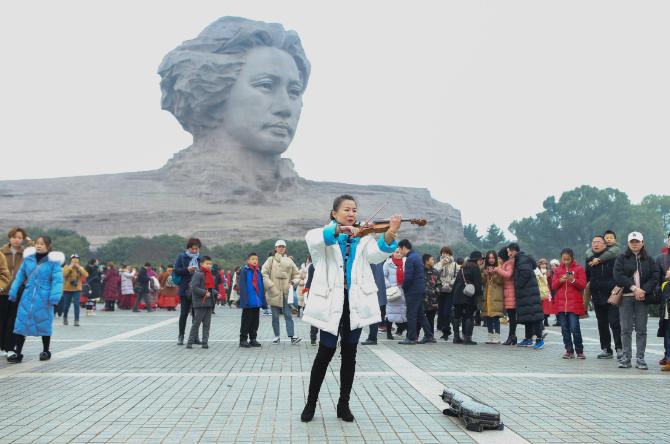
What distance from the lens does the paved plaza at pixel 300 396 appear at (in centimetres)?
458

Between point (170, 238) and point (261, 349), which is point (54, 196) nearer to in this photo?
point (170, 238)

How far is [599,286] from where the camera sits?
9.38 m

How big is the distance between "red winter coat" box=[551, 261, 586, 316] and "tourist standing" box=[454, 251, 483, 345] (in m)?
1.80

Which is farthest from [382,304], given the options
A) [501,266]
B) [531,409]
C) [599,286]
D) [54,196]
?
[54,196]

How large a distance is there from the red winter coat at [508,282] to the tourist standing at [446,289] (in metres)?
0.93

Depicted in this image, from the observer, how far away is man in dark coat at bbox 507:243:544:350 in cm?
1075

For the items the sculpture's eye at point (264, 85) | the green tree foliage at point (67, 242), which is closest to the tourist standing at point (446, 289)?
the green tree foliage at point (67, 242)

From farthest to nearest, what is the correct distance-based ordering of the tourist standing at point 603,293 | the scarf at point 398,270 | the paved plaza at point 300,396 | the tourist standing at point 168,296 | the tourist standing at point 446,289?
1. the tourist standing at point 168,296
2. the scarf at point 398,270
3. the tourist standing at point 446,289
4. the tourist standing at point 603,293
5. the paved plaza at point 300,396

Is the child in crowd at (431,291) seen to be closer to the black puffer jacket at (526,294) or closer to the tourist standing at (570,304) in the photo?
the black puffer jacket at (526,294)

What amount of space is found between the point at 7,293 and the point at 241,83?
6529 cm

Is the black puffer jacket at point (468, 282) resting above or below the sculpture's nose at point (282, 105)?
below

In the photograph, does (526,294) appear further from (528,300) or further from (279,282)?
(279,282)

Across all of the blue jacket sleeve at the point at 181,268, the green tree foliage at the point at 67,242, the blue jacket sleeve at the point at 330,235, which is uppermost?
the green tree foliage at the point at 67,242

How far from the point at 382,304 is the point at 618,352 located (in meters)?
3.95
